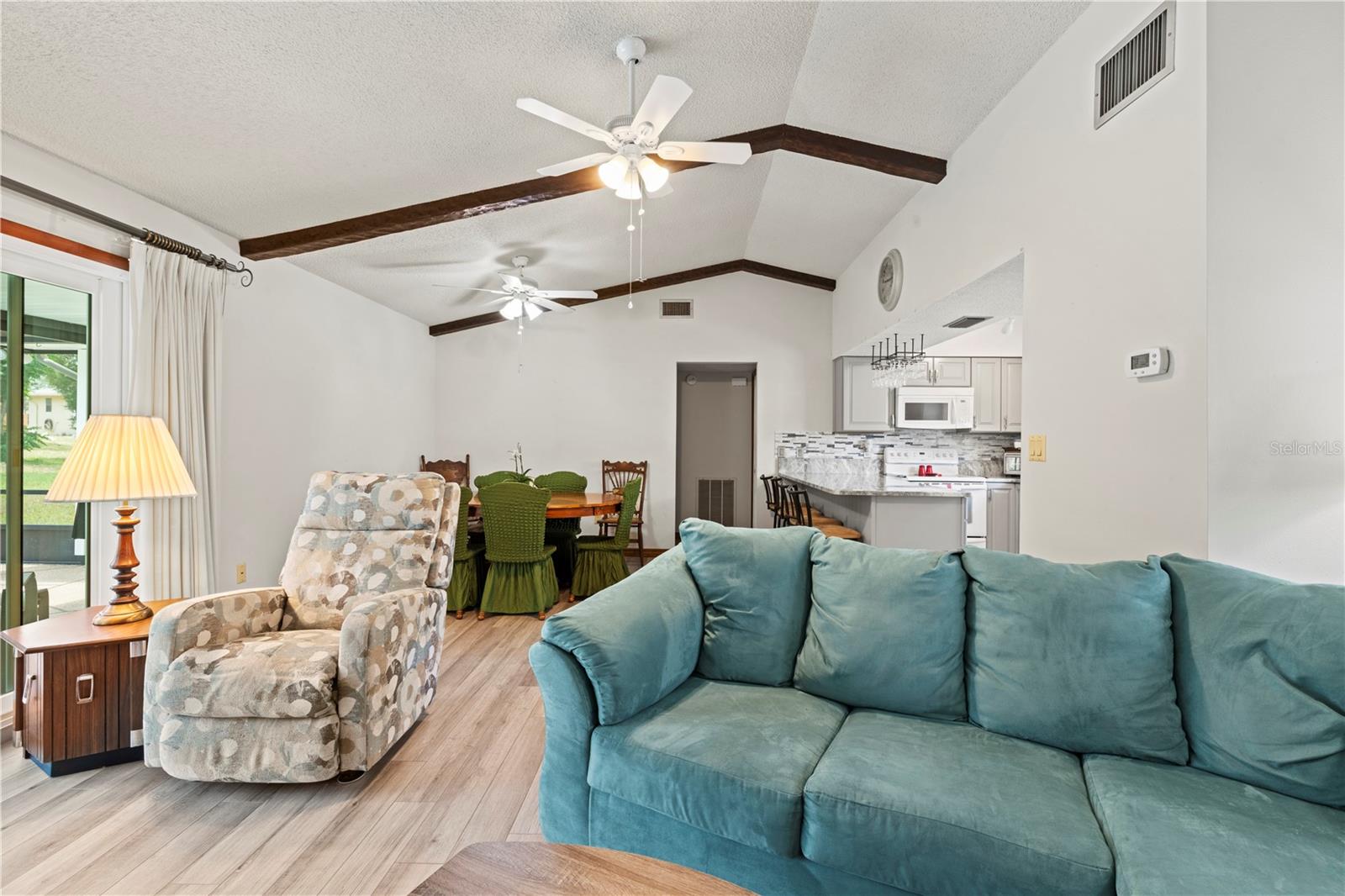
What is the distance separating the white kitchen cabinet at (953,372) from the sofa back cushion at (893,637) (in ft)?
15.2

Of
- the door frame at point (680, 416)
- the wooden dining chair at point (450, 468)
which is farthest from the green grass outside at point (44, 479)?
the door frame at point (680, 416)

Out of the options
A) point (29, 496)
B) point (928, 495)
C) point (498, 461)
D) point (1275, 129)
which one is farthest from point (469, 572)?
point (1275, 129)

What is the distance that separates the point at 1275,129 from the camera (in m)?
1.90

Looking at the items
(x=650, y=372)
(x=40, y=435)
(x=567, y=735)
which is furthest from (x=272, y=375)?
(x=567, y=735)

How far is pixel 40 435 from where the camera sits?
275 centimetres

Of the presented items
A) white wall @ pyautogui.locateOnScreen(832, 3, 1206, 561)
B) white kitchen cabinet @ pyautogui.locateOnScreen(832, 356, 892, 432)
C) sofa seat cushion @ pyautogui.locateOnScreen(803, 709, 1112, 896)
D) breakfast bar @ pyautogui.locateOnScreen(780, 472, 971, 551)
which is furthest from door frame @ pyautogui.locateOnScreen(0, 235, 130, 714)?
white kitchen cabinet @ pyautogui.locateOnScreen(832, 356, 892, 432)

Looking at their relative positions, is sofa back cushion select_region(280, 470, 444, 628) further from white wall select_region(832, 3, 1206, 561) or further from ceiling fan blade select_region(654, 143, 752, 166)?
white wall select_region(832, 3, 1206, 561)

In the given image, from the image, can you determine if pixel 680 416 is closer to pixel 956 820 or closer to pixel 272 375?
pixel 272 375

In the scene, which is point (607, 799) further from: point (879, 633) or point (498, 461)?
point (498, 461)

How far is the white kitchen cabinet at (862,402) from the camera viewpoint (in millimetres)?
6195

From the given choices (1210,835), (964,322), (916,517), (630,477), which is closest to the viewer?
(1210,835)

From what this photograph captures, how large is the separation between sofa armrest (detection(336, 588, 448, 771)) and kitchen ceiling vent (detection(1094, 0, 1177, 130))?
3.29 metres

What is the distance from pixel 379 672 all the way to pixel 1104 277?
3.11 metres

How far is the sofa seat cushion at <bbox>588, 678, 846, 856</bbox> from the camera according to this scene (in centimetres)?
142
